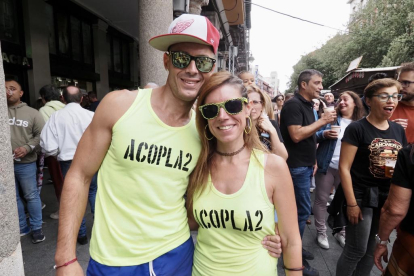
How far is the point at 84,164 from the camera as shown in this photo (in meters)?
1.44

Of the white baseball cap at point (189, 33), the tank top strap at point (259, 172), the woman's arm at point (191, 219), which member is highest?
the white baseball cap at point (189, 33)

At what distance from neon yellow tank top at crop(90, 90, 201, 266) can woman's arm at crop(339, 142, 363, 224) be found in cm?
176

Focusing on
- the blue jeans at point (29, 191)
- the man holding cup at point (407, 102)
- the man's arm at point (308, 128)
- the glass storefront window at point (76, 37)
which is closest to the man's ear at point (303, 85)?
the man's arm at point (308, 128)

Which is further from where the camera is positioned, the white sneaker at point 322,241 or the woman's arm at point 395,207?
the white sneaker at point 322,241

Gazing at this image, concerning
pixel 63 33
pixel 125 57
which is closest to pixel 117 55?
A: pixel 125 57

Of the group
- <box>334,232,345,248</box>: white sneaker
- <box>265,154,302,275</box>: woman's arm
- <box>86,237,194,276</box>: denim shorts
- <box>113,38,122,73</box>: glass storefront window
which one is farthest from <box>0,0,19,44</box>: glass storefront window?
<box>334,232,345,248</box>: white sneaker

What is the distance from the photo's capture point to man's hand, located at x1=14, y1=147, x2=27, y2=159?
3.31 m

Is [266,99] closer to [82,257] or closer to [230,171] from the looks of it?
[230,171]

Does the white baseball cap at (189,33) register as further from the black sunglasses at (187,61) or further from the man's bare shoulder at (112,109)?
the man's bare shoulder at (112,109)

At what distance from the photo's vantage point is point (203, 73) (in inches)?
60.6

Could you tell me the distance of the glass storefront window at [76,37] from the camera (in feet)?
27.2

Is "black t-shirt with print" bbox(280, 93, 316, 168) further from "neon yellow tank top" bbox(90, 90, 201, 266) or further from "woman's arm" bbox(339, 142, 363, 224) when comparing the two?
"neon yellow tank top" bbox(90, 90, 201, 266)

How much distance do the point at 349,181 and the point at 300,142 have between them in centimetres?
91

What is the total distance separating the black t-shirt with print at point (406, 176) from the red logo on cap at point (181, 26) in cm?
166
